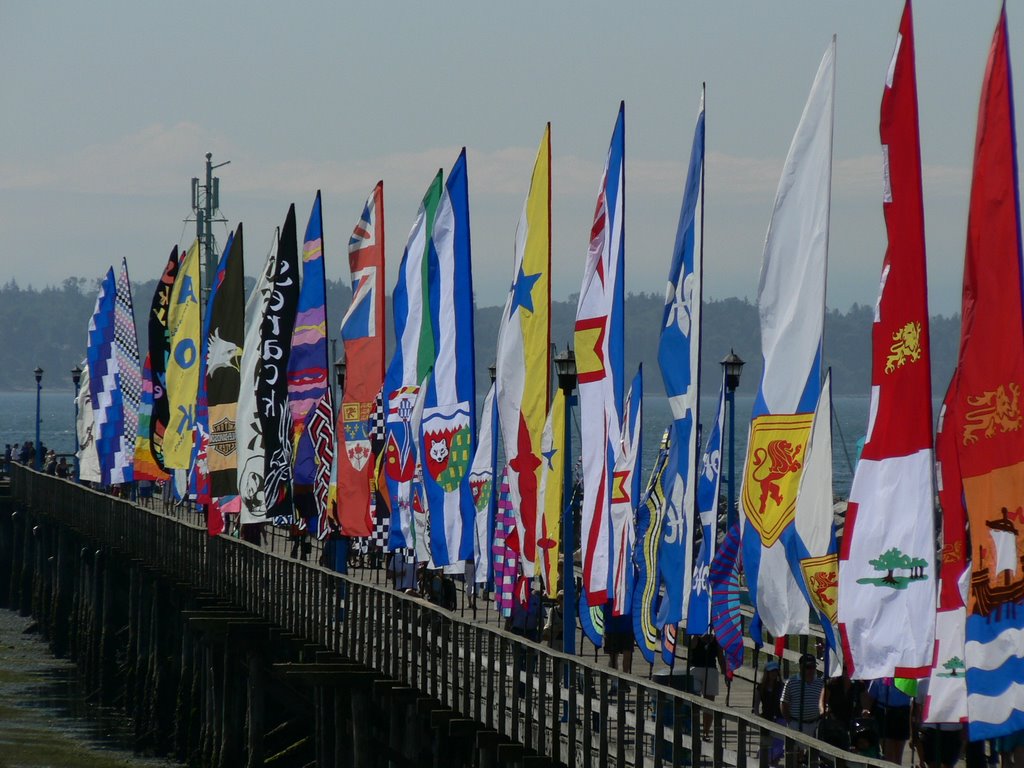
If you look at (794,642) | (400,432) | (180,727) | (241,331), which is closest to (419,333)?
(400,432)

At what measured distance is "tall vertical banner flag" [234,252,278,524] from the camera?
99.6ft

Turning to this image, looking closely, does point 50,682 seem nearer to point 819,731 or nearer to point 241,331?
point 241,331

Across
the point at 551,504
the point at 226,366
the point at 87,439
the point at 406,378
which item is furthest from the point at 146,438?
the point at 551,504

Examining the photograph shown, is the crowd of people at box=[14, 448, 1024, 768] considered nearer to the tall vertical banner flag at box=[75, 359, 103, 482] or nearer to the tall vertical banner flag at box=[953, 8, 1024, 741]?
the tall vertical banner flag at box=[953, 8, 1024, 741]

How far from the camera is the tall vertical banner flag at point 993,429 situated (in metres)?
12.4

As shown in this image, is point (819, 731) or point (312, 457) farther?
point (312, 457)

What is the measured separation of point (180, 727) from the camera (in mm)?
38594

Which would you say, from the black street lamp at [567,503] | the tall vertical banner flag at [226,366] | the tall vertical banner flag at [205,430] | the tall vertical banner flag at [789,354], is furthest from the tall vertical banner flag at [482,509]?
the tall vertical banner flag at [205,430]

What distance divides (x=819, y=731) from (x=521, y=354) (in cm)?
679

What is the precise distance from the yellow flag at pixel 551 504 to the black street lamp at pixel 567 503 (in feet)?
0.21

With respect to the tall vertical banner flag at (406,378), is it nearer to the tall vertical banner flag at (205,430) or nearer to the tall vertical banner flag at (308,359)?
the tall vertical banner flag at (308,359)

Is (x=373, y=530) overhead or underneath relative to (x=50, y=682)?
overhead

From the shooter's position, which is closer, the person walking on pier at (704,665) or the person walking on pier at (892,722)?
the person walking on pier at (892,722)

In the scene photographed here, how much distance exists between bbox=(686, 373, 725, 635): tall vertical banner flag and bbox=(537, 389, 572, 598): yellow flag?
1541 mm
